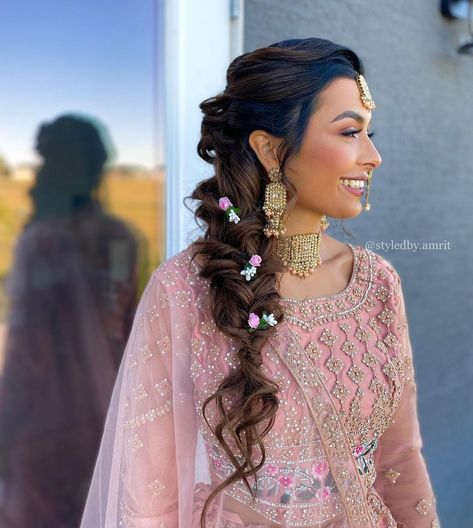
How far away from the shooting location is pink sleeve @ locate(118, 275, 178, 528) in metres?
1.04

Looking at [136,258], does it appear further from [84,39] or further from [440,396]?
[440,396]

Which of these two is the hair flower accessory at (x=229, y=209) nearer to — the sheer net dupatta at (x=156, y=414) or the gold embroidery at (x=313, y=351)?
the sheer net dupatta at (x=156, y=414)

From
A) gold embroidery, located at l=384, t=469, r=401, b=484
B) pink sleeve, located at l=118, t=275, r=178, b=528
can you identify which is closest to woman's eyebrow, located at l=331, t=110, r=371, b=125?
pink sleeve, located at l=118, t=275, r=178, b=528

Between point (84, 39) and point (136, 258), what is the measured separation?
86cm

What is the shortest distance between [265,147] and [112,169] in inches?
44.6

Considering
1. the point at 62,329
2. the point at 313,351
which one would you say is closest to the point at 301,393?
the point at 313,351

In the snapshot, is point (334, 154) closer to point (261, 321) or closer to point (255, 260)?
point (255, 260)

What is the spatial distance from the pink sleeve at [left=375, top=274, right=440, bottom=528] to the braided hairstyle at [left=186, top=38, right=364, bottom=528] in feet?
1.30

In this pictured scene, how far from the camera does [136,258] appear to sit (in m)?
2.15

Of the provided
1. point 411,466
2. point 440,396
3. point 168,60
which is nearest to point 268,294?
point 411,466

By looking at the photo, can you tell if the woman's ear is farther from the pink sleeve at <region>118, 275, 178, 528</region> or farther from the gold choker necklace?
the pink sleeve at <region>118, 275, 178, 528</region>

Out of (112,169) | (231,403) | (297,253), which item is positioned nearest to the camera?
(231,403)

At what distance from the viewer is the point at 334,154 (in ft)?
3.44

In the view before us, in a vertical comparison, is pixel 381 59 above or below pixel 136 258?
above
